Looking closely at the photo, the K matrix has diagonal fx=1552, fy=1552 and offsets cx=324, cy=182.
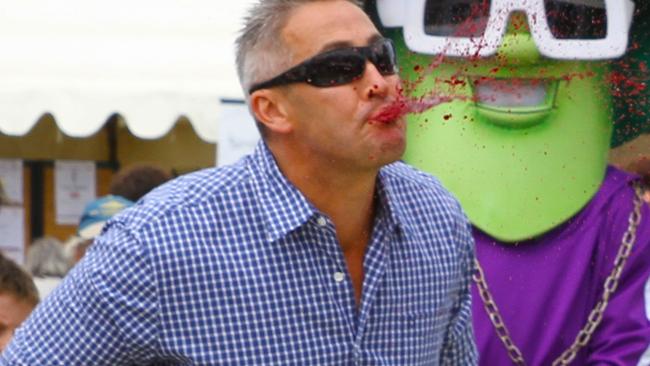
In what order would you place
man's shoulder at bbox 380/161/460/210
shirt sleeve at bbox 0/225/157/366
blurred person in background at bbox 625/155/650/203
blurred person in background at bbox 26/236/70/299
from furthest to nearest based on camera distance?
1. blurred person in background at bbox 26/236/70/299
2. blurred person in background at bbox 625/155/650/203
3. man's shoulder at bbox 380/161/460/210
4. shirt sleeve at bbox 0/225/157/366

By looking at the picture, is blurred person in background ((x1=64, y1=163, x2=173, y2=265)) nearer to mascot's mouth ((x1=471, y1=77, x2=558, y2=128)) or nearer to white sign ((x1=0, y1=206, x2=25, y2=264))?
white sign ((x1=0, y1=206, x2=25, y2=264))

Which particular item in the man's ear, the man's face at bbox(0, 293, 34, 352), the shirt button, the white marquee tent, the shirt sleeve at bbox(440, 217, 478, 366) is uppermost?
the man's ear

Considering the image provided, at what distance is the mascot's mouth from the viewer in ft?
10.8

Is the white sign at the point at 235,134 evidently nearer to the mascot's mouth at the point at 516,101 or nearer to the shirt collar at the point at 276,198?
the mascot's mouth at the point at 516,101

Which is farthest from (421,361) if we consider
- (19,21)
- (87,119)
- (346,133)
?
(19,21)

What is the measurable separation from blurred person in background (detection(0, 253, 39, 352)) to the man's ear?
4.28ft

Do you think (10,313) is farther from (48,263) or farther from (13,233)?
(13,233)

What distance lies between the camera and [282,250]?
8.39 ft

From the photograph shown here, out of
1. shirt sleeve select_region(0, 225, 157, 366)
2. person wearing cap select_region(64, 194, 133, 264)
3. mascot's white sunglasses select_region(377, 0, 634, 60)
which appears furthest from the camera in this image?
person wearing cap select_region(64, 194, 133, 264)

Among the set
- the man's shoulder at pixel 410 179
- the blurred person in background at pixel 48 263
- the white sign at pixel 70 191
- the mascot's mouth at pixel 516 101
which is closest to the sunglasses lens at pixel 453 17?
the mascot's mouth at pixel 516 101

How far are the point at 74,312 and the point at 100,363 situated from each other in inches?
3.7

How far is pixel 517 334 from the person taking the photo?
363cm

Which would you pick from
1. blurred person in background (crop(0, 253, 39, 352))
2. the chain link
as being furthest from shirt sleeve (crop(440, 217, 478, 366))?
blurred person in background (crop(0, 253, 39, 352))

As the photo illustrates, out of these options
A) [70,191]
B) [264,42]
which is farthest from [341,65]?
[70,191]
